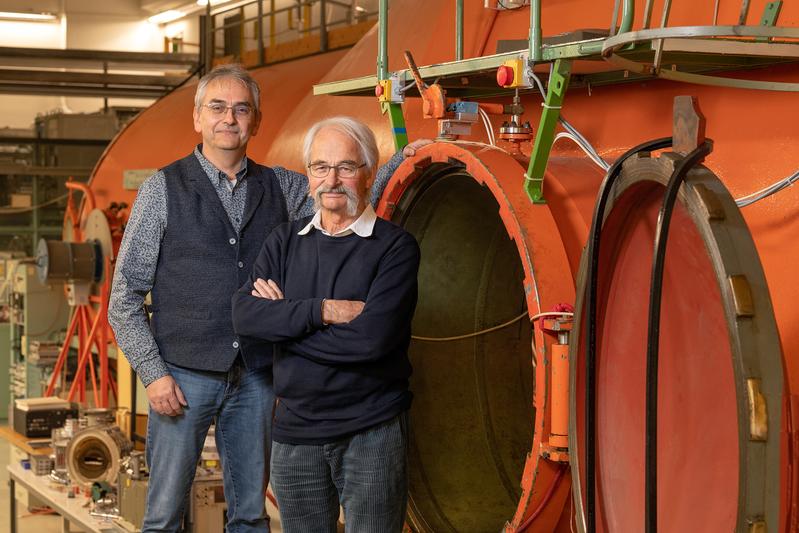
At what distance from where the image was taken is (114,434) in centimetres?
543

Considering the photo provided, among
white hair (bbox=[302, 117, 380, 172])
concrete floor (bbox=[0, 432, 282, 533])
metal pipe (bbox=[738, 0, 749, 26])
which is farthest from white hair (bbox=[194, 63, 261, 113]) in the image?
concrete floor (bbox=[0, 432, 282, 533])

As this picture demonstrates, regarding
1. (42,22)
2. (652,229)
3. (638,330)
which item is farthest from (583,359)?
(42,22)

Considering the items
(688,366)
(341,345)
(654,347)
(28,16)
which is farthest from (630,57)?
(28,16)

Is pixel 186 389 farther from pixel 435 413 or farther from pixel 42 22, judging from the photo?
pixel 42 22

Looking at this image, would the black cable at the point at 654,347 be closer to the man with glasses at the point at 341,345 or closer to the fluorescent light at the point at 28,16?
the man with glasses at the point at 341,345

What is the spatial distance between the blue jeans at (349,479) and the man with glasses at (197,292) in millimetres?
478

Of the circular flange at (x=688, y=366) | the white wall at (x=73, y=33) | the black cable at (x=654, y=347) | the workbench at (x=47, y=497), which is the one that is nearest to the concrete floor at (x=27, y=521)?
the workbench at (x=47, y=497)

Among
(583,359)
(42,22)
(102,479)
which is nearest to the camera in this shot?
(583,359)

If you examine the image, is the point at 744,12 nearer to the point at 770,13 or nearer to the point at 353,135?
the point at 770,13

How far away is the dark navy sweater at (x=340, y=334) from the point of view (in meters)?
2.46

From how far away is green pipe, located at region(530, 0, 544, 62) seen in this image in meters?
2.41

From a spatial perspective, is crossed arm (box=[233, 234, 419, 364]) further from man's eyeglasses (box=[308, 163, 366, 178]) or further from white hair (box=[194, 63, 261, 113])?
white hair (box=[194, 63, 261, 113])

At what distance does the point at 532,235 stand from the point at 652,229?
41 cm

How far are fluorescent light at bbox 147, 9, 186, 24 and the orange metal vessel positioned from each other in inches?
571
